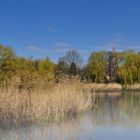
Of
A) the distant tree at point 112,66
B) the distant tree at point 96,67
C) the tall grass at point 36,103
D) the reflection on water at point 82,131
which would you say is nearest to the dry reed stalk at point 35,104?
the tall grass at point 36,103

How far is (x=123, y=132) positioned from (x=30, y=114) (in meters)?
2.68

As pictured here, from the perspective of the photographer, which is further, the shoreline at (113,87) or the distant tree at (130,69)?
the distant tree at (130,69)

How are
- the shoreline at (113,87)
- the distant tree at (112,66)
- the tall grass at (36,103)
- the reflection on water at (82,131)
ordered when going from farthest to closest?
the distant tree at (112,66) < the shoreline at (113,87) < the tall grass at (36,103) < the reflection on water at (82,131)

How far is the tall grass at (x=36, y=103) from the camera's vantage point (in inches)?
380

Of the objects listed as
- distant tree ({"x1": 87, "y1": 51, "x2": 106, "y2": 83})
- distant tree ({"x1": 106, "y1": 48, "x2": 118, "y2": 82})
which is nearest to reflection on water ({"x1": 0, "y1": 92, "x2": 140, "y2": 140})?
distant tree ({"x1": 87, "y1": 51, "x2": 106, "y2": 83})

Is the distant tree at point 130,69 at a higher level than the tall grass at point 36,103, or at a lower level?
higher

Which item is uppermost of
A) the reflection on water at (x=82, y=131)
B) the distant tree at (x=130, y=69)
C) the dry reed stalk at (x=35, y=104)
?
the distant tree at (x=130, y=69)

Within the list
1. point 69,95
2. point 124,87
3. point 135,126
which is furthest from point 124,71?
point 135,126

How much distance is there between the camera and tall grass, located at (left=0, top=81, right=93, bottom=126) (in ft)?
31.7

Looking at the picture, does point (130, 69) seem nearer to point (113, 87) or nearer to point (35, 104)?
point (113, 87)

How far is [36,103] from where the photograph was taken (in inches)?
391

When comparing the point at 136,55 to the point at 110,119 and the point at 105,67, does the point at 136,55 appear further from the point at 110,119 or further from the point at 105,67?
the point at 110,119

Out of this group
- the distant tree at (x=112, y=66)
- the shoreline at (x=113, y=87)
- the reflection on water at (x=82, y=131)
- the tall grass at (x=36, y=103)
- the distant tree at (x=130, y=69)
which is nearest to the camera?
the reflection on water at (x=82, y=131)

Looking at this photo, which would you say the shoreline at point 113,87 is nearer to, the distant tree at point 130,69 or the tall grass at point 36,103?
the distant tree at point 130,69
